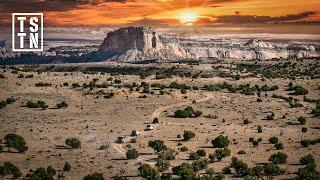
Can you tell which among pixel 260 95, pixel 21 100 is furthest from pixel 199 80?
pixel 21 100

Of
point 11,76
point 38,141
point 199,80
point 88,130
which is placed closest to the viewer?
point 38,141

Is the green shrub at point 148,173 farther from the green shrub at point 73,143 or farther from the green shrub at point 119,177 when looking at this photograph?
the green shrub at point 73,143

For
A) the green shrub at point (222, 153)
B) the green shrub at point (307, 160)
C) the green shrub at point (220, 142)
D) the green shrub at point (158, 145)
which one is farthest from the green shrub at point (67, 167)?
the green shrub at point (307, 160)

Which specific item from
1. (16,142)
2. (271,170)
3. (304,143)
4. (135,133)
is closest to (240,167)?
(271,170)

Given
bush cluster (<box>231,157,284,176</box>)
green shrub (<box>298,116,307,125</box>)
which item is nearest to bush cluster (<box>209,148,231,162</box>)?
bush cluster (<box>231,157,284,176</box>)

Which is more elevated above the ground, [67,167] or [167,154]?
[167,154]

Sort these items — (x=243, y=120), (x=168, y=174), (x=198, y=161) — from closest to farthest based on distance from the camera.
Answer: (x=168, y=174) → (x=198, y=161) → (x=243, y=120)

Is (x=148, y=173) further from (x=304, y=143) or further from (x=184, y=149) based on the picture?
(x=304, y=143)

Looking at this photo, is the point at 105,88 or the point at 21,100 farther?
the point at 105,88

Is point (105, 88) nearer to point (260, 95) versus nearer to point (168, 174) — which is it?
point (260, 95)
